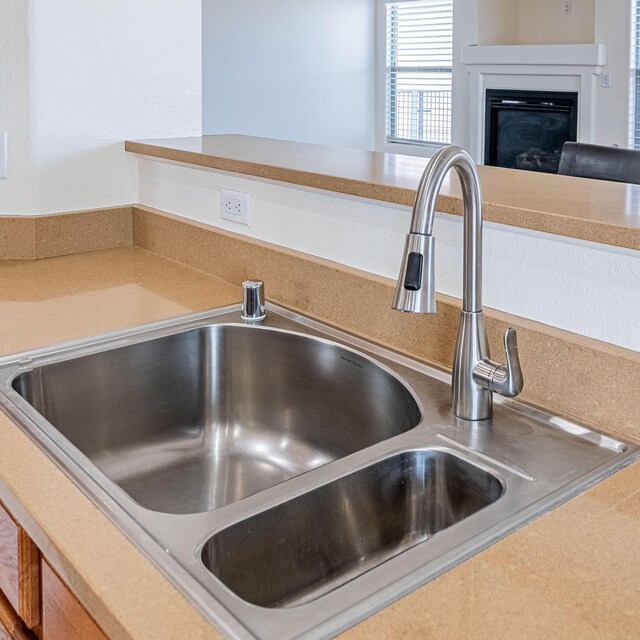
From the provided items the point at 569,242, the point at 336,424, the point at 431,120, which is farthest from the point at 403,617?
the point at 431,120

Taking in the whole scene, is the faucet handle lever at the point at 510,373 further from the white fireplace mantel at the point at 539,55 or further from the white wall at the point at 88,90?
the white fireplace mantel at the point at 539,55

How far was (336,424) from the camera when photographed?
4.04 ft

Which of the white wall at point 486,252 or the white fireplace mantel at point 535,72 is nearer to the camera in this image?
the white wall at point 486,252

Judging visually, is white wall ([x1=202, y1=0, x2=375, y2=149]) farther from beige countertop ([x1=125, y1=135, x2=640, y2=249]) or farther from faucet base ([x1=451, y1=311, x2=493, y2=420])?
faucet base ([x1=451, y1=311, x2=493, y2=420])

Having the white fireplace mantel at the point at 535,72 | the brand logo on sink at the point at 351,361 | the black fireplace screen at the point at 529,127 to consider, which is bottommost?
the brand logo on sink at the point at 351,361

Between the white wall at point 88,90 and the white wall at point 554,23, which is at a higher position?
the white wall at point 554,23

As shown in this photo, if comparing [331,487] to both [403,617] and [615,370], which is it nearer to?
[403,617]

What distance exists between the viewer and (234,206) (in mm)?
1552

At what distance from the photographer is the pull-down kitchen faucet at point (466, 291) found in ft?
2.63

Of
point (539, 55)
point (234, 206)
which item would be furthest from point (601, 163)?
point (539, 55)

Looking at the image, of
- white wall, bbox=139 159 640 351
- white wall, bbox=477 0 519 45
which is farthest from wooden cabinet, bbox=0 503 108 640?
white wall, bbox=477 0 519 45

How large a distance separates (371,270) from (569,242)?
0.38m

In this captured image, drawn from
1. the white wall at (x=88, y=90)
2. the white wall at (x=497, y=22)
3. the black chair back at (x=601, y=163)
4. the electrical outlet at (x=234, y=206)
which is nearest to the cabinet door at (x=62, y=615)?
the electrical outlet at (x=234, y=206)

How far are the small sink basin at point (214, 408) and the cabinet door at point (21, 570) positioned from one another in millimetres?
→ 289
